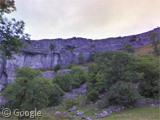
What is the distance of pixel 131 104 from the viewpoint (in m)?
17.6

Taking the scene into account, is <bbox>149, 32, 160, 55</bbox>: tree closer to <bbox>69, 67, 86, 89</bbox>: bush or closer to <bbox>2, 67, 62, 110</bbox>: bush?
<bbox>69, 67, 86, 89</bbox>: bush

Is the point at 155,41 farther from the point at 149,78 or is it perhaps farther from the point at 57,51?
the point at 57,51

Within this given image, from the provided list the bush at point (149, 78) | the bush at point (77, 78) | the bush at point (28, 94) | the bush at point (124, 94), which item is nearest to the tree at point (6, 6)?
the bush at point (28, 94)

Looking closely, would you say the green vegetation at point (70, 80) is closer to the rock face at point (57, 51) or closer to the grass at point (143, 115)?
the rock face at point (57, 51)

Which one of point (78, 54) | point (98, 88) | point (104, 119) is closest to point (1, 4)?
point (104, 119)

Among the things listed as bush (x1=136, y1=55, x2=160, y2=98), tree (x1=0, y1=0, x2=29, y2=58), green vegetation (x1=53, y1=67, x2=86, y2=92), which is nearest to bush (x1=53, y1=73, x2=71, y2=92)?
green vegetation (x1=53, y1=67, x2=86, y2=92)

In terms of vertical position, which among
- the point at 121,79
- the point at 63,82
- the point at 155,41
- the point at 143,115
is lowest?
the point at 63,82

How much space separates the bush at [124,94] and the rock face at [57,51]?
165ft

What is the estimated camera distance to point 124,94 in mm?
16891

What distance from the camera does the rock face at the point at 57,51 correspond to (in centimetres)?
5941

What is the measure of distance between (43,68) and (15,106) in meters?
51.6

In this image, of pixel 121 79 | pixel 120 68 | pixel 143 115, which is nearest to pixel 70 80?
pixel 121 79

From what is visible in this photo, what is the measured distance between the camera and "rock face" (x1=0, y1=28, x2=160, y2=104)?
59406 mm

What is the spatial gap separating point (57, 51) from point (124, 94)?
63075mm
